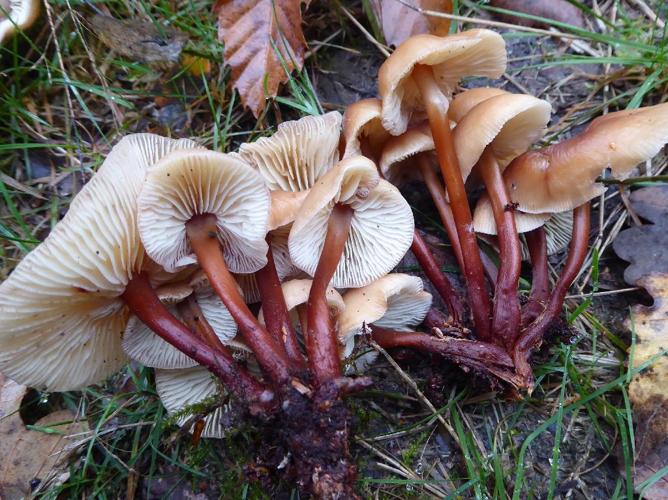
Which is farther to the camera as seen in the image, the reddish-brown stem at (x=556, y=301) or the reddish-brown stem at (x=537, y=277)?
the reddish-brown stem at (x=537, y=277)

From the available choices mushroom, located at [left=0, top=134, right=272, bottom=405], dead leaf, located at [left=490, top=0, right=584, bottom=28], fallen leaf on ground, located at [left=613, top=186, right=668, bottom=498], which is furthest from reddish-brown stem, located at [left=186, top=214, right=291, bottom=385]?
dead leaf, located at [left=490, top=0, right=584, bottom=28]

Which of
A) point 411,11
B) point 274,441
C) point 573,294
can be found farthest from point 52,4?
point 573,294

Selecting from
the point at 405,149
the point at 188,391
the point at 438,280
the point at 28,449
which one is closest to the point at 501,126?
the point at 405,149

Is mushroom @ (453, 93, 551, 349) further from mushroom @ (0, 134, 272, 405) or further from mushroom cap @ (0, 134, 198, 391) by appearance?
mushroom cap @ (0, 134, 198, 391)

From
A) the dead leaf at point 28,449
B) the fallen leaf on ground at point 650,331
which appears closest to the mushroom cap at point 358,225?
the fallen leaf on ground at point 650,331

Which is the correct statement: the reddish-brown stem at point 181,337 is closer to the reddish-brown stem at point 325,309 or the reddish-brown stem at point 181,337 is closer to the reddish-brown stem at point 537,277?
the reddish-brown stem at point 325,309

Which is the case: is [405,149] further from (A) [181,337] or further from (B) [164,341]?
(B) [164,341]

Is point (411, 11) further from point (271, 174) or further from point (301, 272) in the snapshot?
point (301, 272)
